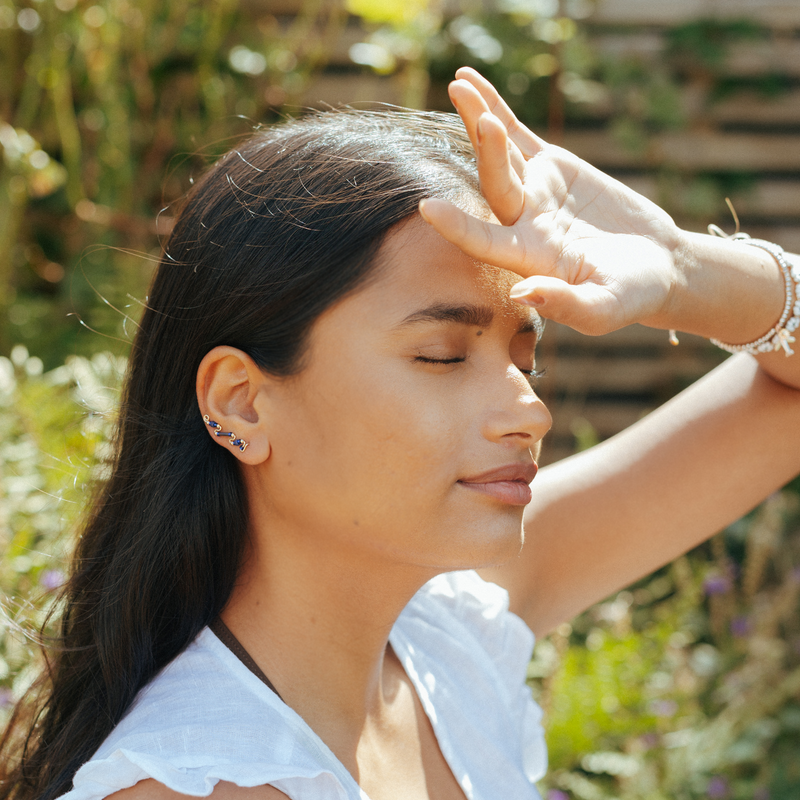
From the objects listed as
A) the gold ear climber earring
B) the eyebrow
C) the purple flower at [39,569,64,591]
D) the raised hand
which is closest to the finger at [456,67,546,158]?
the raised hand

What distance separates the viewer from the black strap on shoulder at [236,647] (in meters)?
1.39

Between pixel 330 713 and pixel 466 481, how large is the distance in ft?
1.56

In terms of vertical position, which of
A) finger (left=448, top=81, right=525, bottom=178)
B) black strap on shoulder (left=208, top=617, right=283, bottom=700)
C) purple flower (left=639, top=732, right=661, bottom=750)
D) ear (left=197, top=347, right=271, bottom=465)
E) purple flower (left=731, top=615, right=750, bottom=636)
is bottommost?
purple flower (left=731, top=615, right=750, bottom=636)

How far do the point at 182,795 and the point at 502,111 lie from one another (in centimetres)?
106

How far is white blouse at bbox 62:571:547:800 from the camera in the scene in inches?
46.1

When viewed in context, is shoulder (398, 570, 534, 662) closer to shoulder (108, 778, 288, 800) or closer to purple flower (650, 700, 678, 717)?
shoulder (108, 778, 288, 800)

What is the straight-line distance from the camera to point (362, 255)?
131 cm

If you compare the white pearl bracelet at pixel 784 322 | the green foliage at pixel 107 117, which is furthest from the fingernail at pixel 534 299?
the green foliage at pixel 107 117

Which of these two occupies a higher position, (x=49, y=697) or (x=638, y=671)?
(x=49, y=697)

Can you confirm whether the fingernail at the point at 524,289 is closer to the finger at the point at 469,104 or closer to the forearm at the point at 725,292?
the finger at the point at 469,104

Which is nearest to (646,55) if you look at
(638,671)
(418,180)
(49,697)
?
(638,671)

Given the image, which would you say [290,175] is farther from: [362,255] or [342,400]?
[342,400]

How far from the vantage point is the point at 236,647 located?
141 cm

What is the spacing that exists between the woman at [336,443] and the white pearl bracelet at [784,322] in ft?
0.04
